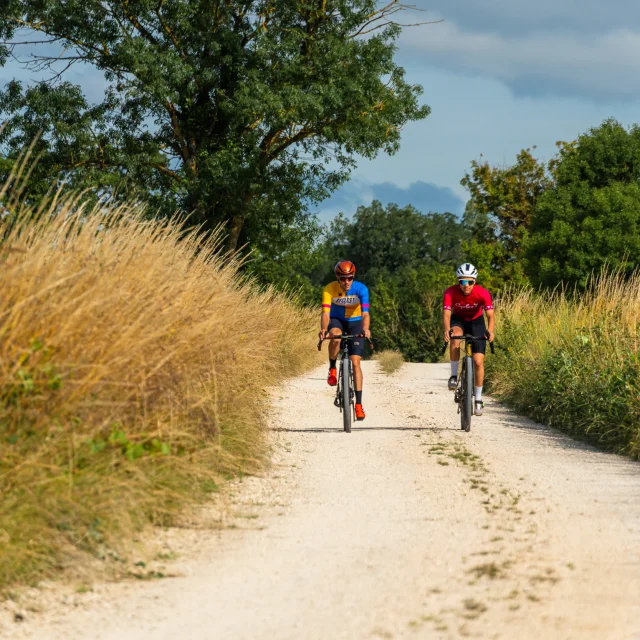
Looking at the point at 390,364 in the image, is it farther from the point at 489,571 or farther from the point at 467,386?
the point at 489,571

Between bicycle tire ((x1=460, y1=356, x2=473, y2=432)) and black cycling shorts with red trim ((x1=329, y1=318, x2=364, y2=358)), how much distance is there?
1.27 metres

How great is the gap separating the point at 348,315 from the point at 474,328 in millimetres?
1586

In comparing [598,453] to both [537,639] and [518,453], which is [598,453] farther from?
[537,639]

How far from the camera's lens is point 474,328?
456 inches

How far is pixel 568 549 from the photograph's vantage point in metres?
5.24

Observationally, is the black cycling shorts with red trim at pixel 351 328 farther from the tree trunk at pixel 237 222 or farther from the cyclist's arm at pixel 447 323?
the tree trunk at pixel 237 222

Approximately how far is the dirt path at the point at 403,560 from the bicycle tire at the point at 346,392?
193cm

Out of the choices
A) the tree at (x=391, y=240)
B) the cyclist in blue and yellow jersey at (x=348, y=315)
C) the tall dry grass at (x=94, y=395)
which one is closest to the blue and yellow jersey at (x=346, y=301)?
the cyclist in blue and yellow jersey at (x=348, y=315)

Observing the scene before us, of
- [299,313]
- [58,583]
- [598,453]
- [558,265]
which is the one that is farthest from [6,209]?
[558,265]

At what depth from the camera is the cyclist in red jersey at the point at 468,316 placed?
36.9 feet

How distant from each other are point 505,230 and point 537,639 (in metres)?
56.6

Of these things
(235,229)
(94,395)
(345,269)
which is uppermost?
(235,229)

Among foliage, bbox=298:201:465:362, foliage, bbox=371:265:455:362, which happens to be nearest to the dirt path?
foliage, bbox=371:265:455:362

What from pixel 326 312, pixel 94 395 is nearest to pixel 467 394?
pixel 326 312
